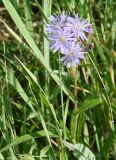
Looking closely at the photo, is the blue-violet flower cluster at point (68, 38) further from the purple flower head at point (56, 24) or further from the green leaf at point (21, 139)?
the green leaf at point (21, 139)

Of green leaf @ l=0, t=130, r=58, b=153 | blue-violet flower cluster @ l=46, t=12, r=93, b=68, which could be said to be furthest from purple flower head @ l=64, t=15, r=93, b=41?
green leaf @ l=0, t=130, r=58, b=153

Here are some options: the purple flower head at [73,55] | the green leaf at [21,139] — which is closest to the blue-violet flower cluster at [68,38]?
the purple flower head at [73,55]

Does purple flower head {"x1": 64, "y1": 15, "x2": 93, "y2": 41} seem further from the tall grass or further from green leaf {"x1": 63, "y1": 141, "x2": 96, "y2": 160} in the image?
green leaf {"x1": 63, "y1": 141, "x2": 96, "y2": 160}

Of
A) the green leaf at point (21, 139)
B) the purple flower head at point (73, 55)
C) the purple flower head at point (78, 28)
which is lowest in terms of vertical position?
the green leaf at point (21, 139)

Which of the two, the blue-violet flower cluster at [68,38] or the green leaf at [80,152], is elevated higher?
the blue-violet flower cluster at [68,38]

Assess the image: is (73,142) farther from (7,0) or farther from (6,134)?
(7,0)

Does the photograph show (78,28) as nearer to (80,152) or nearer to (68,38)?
(68,38)

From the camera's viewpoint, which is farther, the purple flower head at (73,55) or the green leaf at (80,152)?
the green leaf at (80,152)
